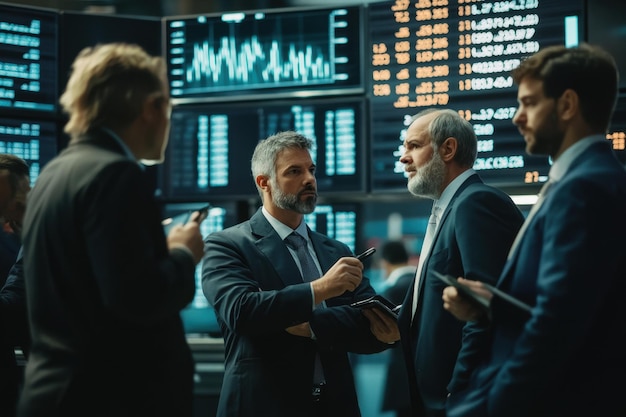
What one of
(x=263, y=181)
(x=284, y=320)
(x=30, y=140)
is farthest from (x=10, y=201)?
(x=30, y=140)

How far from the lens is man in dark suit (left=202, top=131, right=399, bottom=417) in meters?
2.92

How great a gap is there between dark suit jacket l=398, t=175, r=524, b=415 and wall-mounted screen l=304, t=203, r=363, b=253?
70.9 inches

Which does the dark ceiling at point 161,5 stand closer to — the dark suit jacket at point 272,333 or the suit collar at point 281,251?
the suit collar at point 281,251

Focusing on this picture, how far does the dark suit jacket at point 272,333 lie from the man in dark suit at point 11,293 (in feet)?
2.14

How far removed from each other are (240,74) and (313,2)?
609 millimetres

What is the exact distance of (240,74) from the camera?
484 centimetres

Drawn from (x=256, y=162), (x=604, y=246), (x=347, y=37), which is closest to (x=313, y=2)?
(x=347, y=37)

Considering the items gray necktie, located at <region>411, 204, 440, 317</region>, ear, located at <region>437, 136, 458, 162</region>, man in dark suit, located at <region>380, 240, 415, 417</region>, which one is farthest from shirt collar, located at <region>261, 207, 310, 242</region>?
man in dark suit, located at <region>380, 240, 415, 417</region>

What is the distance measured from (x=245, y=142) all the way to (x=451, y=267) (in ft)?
7.45

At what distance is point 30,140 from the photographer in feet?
15.4

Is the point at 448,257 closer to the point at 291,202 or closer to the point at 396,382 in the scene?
the point at 291,202

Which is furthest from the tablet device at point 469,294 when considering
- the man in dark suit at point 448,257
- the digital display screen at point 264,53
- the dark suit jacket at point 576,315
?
the digital display screen at point 264,53

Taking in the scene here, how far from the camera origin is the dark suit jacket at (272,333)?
2.92 meters

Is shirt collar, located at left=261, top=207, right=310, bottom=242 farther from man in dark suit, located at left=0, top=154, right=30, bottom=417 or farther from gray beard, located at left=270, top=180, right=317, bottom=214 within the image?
man in dark suit, located at left=0, top=154, right=30, bottom=417
